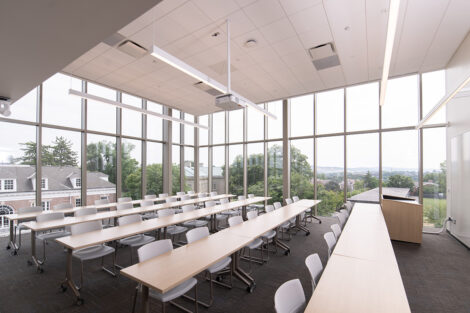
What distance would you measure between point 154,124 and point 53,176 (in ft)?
12.2

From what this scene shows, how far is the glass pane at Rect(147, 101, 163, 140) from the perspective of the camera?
330 inches

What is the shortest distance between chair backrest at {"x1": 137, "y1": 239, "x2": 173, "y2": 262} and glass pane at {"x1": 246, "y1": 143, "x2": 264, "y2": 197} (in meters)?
6.38

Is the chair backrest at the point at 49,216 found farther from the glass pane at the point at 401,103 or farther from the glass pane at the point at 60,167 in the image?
the glass pane at the point at 401,103

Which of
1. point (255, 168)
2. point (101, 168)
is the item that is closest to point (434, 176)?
point (255, 168)

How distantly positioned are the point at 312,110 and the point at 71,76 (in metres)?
7.73

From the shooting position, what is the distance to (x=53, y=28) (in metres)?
1.85

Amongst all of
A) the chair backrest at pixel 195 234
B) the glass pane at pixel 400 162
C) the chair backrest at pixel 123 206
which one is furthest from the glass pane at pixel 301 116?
the chair backrest at pixel 123 206

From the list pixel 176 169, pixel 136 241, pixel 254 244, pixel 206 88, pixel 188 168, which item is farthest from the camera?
pixel 188 168

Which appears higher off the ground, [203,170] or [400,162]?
[400,162]

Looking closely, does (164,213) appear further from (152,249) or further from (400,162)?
(400,162)

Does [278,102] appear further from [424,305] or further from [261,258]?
[424,305]

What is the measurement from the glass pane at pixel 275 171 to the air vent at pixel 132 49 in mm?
5594

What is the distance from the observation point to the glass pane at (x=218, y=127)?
32.2ft

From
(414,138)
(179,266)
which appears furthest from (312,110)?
(179,266)
